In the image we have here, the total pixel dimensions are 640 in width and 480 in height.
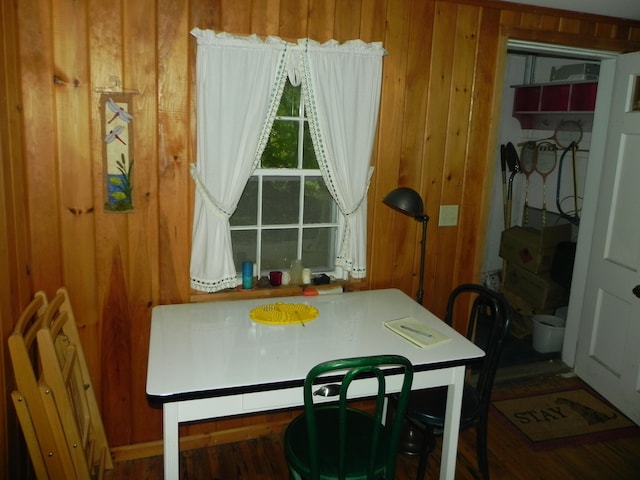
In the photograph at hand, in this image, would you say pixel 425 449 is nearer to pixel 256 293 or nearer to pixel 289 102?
pixel 256 293

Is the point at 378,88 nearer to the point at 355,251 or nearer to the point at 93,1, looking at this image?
the point at 355,251

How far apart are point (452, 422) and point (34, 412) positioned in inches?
61.8

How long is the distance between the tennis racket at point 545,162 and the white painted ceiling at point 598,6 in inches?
65.4

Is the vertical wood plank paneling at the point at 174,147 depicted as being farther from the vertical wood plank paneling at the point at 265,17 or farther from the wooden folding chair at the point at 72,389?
the wooden folding chair at the point at 72,389

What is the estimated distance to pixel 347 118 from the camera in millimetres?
2602

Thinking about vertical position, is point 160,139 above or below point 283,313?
above

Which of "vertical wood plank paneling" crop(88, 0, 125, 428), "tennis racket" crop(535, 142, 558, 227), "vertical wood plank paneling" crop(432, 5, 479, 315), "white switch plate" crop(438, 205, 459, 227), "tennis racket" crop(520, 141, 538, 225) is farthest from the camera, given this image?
"tennis racket" crop(520, 141, 538, 225)

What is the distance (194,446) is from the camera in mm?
2701

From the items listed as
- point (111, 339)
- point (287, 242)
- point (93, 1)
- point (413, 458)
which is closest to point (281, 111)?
point (287, 242)

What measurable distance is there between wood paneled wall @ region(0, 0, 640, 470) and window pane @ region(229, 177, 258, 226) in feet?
0.97

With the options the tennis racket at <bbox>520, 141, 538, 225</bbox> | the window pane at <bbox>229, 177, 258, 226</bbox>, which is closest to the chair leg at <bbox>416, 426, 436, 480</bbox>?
the window pane at <bbox>229, 177, 258, 226</bbox>

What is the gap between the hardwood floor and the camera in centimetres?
253

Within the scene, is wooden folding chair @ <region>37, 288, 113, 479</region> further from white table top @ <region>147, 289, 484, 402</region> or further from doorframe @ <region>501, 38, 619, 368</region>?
doorframe @ <region>501, 38, 619, 368</region>

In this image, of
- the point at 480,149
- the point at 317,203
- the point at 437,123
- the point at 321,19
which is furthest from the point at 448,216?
the point at 321,19
